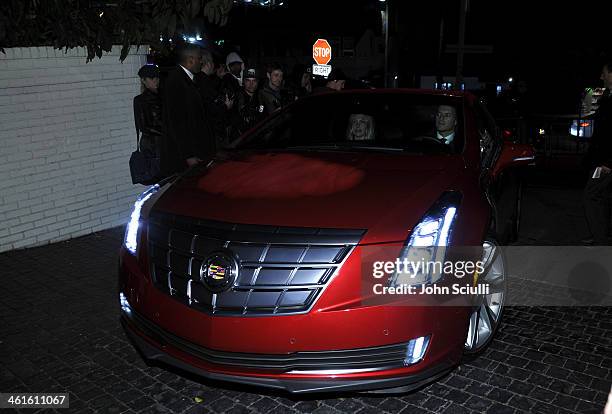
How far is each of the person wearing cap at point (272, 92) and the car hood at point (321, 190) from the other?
3.95 meters

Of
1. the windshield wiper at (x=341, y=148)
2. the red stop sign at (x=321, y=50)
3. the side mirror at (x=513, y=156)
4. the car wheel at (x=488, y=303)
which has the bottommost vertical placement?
the car wheel at (x=488, y=303)

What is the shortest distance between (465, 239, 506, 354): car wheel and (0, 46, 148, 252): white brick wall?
499 cm

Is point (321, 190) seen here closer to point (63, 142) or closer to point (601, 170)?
point (601, 170)

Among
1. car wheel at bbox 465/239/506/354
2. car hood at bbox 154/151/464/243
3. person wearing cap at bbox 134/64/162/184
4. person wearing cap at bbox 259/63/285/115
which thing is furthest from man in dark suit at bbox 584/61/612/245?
person wearing cap at bbox 134/64/162/184

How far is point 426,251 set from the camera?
8.89 ft

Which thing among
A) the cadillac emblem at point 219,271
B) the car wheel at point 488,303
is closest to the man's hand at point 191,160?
the cadillac emblem at point 219,271

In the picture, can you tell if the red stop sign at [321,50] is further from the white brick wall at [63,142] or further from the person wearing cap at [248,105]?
the white brick wall at [63,142]

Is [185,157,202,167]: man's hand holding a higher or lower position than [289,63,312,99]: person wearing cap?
lower

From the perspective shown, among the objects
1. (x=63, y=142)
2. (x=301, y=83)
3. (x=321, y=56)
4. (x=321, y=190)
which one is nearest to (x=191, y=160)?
(x=63, y=142)

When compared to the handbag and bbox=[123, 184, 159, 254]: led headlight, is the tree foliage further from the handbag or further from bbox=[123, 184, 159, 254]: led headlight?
bbox=[123, 184, 159, 254]: led headlight

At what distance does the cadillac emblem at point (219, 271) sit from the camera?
106 inches

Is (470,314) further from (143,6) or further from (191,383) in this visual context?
(143,6)

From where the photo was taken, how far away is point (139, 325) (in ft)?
10.1

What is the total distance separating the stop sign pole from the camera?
97.0 ft
